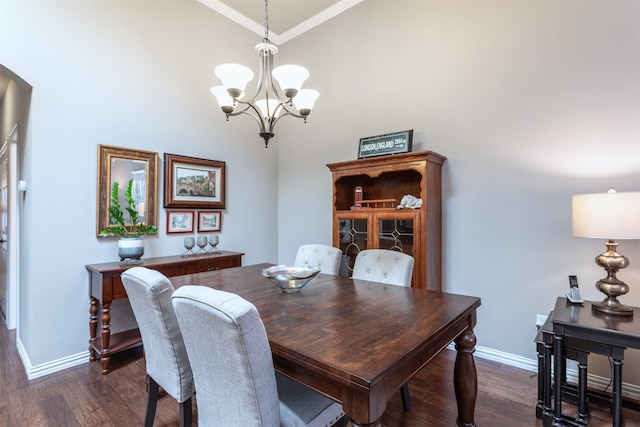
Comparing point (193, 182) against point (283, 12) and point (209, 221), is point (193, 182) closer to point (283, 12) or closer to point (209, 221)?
point (209, 221)

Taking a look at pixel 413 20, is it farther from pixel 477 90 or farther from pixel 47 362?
pixel 47 362

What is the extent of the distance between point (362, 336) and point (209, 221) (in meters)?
2.65

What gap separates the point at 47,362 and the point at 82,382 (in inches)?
15.1

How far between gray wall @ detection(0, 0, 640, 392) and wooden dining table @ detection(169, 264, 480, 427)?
1160 mm

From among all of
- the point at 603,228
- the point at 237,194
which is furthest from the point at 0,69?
the point at 603,228

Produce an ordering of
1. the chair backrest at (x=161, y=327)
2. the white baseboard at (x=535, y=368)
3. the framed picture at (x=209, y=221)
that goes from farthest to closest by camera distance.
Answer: the framed picture at (x=209, y=221) < the white baseboard at (x=535, y=368) < the chair backrest at (x=161, y=327)

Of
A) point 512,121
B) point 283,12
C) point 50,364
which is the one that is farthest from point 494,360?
point 283,12

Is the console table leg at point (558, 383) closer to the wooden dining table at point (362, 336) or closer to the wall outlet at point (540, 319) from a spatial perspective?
the wooden dining table at point (362, 336)

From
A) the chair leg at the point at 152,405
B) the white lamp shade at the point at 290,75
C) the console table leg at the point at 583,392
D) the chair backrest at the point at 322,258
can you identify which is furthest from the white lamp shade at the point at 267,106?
the console table leg at the point at 583,392

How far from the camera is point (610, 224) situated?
66.2 inches

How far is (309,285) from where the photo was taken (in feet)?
6.50

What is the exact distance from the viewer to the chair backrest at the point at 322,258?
2500 mm

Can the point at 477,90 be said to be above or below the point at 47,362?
above

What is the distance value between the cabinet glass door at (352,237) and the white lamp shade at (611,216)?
5.06 ft
